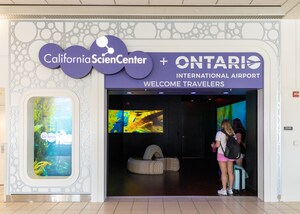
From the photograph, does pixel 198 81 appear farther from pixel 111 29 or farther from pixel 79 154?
pixel 79 154

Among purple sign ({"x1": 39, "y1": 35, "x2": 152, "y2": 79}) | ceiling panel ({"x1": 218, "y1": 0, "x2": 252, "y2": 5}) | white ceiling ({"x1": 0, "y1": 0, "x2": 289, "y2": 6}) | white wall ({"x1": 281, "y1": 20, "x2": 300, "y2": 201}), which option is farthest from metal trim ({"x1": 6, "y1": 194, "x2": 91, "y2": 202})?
ceiling panel ({"x1": 218, "y1": 0, "x2": 252, "y2": 5})

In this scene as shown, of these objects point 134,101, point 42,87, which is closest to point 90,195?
point 42,87

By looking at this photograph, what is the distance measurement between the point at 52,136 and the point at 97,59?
169 cm

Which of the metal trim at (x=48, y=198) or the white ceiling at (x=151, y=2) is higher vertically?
the white ceiling at (x=151, y=2)

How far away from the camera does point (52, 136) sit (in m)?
6.56

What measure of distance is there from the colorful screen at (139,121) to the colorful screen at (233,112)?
7.37 ft

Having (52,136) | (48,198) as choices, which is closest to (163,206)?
(48,198)

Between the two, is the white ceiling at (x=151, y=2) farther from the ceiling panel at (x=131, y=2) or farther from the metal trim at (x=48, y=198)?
the metal trim at (x=48, y=198)

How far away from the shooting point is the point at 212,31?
6387 millimetres

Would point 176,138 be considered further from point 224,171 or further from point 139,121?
point 224,171

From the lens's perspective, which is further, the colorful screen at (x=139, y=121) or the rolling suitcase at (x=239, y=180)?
the colorful screen at (x=139, y=121)

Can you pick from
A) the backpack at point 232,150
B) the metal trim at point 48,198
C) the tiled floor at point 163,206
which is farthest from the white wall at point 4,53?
the backpack at point 232,150

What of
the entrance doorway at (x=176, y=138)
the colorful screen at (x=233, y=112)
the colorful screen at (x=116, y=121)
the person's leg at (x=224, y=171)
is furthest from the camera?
the colorful screen at (x=116, y=121)

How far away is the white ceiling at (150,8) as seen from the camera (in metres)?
5.66
